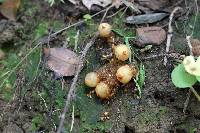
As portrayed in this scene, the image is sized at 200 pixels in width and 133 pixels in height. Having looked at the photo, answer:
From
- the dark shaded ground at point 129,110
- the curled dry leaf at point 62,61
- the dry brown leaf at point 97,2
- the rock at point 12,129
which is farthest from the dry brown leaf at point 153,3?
the rock at point 12,129

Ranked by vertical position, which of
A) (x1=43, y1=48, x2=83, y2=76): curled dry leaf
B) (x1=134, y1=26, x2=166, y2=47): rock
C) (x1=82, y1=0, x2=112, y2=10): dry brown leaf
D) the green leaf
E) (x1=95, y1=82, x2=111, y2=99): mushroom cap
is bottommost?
(x1=95, y1=82, x2=111, y2=99): mushroom cap

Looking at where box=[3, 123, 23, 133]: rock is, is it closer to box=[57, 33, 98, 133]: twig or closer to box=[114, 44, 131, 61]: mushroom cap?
box=[57, 33, 98, 133]: twig

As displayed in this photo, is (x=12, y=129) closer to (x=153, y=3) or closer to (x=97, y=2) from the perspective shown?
(x=97, y=2)

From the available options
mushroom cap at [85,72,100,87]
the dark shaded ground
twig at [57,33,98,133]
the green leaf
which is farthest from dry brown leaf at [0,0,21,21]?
the green leaf

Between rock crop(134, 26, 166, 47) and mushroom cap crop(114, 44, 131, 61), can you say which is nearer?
mushroom cap crop(114, 44, 131, 61)

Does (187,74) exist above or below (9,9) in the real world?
below

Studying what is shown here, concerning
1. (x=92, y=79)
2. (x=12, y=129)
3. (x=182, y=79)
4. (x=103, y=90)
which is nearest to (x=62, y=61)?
(x=92, y=79)
